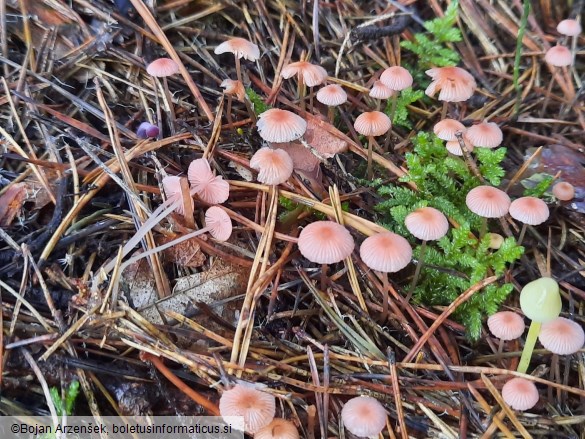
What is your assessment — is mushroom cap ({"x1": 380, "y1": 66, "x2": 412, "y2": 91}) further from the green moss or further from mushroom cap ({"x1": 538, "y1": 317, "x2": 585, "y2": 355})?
mushroom cap ({"x1": 538, "y1": 317, "x2": 585, "y2": 355})

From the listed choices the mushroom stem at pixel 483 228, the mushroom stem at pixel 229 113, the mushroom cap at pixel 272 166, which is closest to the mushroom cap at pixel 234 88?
the mushroom stem at pixel 229 113

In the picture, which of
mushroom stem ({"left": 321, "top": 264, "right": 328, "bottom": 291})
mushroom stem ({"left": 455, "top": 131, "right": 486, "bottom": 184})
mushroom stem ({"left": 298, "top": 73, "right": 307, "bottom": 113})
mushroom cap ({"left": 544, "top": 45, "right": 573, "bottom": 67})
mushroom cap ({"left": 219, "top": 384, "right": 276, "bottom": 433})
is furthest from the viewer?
mushroom cap ({"left": 544, "top": 45, "right": 573, "bottom": 67})

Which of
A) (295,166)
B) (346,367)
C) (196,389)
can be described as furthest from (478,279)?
(196,389)

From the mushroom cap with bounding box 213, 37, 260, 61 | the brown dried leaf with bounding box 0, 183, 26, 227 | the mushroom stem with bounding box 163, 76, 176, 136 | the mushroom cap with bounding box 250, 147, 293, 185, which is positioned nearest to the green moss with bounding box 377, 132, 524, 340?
the mushroom cap with bounding box 250, 147, 293, 185

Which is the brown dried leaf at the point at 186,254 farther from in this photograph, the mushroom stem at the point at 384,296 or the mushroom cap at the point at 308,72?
the mushroom cap at the point at 308,72

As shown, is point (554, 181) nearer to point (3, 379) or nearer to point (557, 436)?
point (557, 436)

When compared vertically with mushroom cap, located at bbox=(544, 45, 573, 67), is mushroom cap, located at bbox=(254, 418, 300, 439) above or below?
below

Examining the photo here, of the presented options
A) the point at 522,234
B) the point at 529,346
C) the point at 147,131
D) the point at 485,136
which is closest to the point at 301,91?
the point at 147,131
